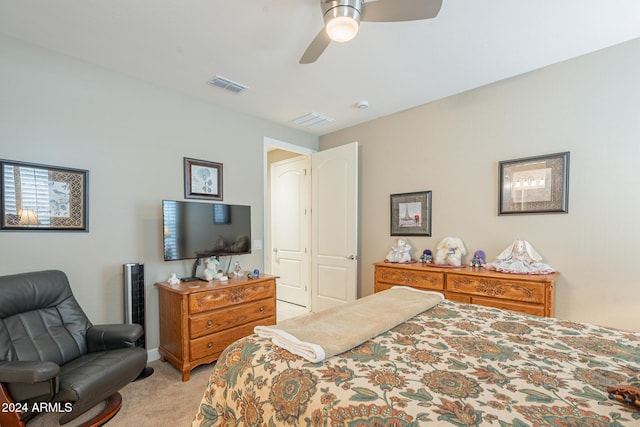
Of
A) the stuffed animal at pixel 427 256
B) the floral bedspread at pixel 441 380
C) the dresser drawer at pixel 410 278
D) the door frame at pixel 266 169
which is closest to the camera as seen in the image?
the floral bedspread at pixel 441 380

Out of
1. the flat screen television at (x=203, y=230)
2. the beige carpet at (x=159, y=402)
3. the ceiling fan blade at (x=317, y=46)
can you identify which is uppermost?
the ceiling fan blade at (x=317, y=46)

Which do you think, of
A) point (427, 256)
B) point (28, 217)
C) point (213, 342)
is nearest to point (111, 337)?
point (213, 342)

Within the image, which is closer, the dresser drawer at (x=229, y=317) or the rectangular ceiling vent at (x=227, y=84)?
the dresser drawer at (x=229, y=317)

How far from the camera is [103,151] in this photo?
2.57m

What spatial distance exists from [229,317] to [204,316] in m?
0.25

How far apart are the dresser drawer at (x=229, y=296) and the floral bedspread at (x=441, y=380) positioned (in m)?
1.27

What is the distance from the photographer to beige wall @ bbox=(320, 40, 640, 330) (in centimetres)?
232

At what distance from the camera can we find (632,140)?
2299 mm

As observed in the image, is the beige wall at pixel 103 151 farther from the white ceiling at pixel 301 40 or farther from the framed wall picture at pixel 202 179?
the white ceiling at pixel 301 40

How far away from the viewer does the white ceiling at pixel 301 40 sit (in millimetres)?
1880

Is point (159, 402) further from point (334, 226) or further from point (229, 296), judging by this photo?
point (334, 226)

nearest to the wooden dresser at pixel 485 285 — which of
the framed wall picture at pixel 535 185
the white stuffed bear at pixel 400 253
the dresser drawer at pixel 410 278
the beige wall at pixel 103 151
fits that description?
the dresser drawer at pixel 410 278

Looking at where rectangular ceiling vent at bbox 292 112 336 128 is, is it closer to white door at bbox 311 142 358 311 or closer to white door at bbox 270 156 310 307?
white door at bbox 311 142 358 311

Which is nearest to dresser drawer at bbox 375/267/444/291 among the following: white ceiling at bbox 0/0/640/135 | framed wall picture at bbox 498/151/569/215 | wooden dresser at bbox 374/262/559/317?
wooden dresser at bbox 374/262/559/317
